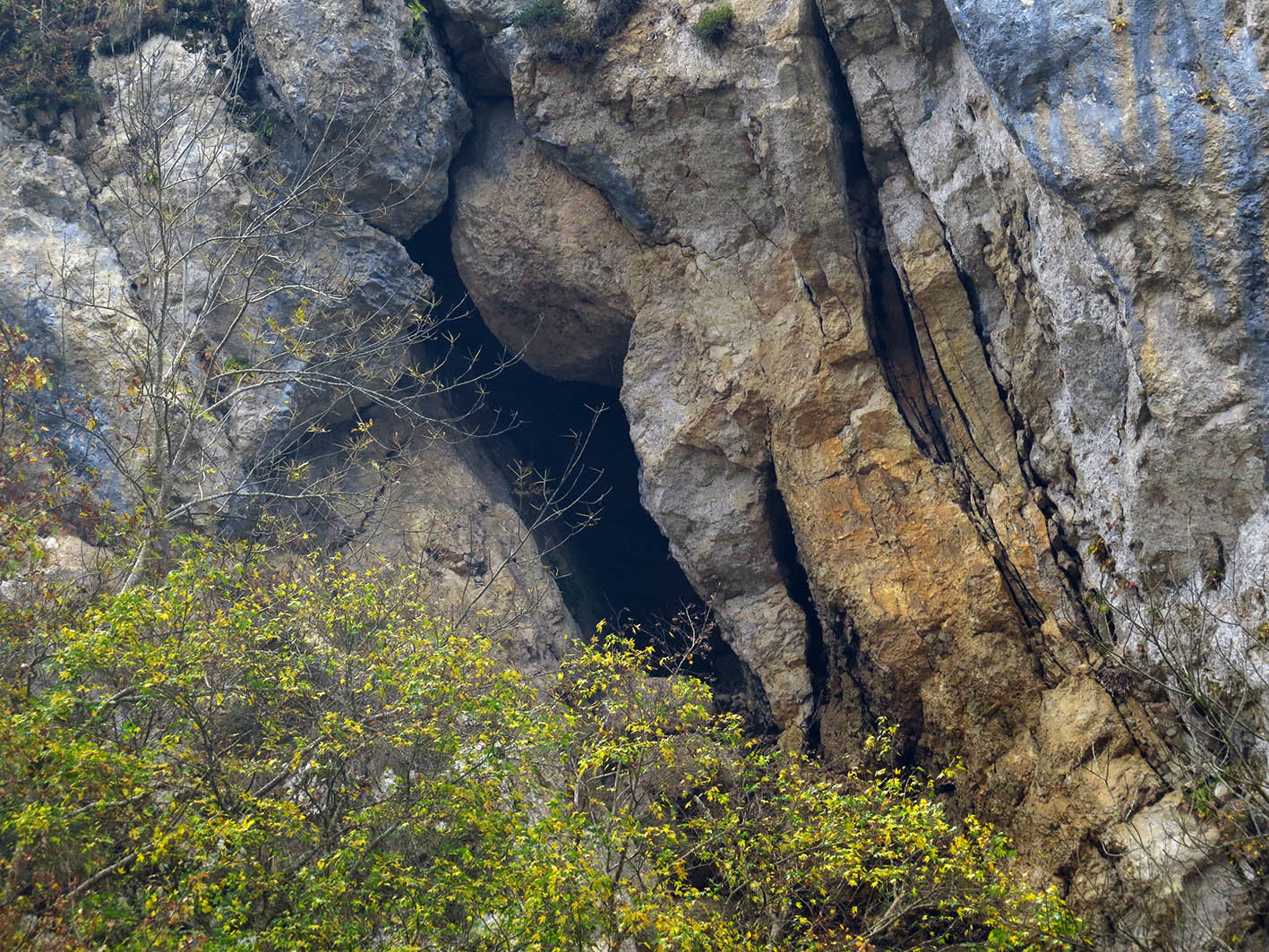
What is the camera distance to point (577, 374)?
51.0ft

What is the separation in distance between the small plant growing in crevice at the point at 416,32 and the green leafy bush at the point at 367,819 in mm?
7913

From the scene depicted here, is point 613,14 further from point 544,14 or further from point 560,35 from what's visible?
point 544,14

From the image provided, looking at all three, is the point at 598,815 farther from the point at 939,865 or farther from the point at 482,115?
the point at 482,115

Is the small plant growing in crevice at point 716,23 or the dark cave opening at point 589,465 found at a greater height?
the small plant growing in crevice at point 716,23

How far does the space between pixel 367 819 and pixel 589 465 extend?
33.5ft

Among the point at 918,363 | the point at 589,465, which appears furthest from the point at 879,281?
the point at 589,465

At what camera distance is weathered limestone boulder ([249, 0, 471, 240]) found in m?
12.5

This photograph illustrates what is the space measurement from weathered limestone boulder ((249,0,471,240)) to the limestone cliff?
0.15 feet

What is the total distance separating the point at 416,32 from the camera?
13.2 metres

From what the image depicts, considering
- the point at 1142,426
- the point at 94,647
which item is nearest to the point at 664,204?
the point at 1142,426

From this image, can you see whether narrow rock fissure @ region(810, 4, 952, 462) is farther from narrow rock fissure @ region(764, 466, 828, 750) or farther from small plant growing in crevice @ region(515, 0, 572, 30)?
small plant growing in crevice @ region(515, 0, 572, 30)

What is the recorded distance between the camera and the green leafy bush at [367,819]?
6.36 meters

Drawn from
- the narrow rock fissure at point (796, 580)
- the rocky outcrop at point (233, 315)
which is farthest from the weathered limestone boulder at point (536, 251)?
the narrow rock fissure at point (796, 580)

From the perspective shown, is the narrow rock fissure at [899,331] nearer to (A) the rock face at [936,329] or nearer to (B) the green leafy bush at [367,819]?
(A) the rock face at [936,329]
